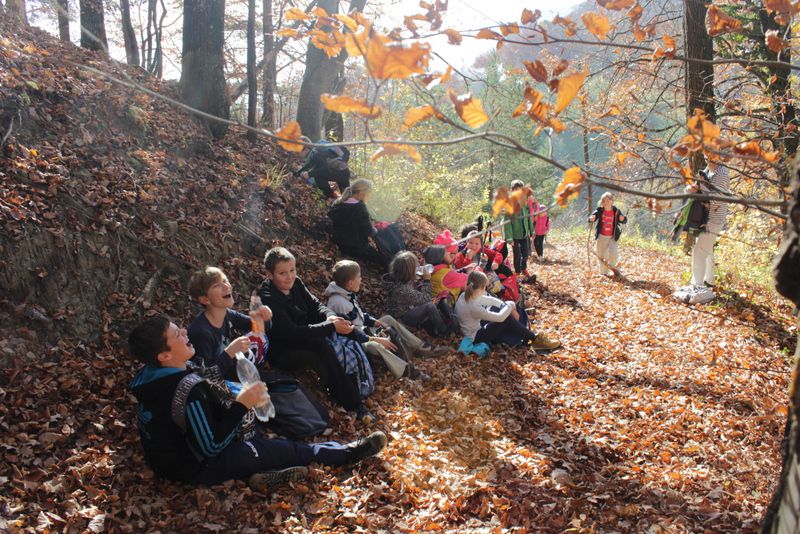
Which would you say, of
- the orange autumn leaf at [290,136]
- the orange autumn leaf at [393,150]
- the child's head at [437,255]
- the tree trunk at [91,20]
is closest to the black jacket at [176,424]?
the orange autumn leaf at [290,136]

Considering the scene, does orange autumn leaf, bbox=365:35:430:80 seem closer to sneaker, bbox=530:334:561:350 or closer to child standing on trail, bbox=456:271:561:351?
child standing on trail, bbox=456:271:561:351

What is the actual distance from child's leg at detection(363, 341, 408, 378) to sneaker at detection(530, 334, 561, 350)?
6.60 feet

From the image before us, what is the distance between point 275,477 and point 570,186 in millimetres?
2626

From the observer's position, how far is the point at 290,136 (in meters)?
2.15

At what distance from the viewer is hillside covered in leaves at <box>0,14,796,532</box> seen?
3.18 m

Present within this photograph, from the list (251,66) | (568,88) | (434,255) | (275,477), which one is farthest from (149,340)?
(251,66)

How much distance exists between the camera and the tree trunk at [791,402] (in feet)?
4.95

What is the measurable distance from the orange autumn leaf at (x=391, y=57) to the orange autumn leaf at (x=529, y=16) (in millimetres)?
1489

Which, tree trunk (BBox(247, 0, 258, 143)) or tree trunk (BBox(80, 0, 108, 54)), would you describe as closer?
tree trunk (BBox(247, 0, 258, 143))

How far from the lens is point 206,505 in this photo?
10.3ft

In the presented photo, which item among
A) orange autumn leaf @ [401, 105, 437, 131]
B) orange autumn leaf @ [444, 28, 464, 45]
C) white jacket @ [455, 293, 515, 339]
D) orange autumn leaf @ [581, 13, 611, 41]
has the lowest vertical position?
Answer: white jacket @ [455, 293, 515, 339]

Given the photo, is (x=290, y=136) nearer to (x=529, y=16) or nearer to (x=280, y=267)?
(x=529, y=16)

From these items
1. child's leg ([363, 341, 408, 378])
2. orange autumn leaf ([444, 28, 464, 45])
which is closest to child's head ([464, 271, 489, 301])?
child's leg ([363, 341, 408, 378])

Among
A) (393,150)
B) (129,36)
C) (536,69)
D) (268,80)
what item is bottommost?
(393,150)
